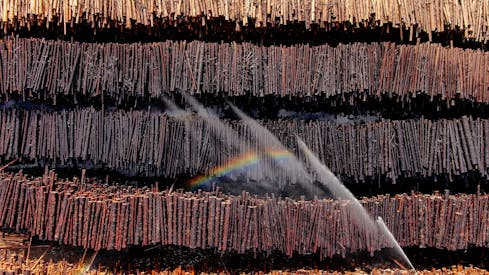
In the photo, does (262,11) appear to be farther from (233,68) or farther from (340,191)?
(340,191)

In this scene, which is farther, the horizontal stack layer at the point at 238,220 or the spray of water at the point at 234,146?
the spray of water at the point at 234,146

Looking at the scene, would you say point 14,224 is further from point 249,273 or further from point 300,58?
point 300,58

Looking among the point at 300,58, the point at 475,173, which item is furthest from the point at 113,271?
the point at 475,173

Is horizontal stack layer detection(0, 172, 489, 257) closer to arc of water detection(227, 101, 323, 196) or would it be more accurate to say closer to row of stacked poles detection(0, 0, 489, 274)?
row of stacked poles detection(0, 0, 489, 274)

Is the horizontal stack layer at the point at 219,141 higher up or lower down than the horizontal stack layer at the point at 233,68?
lower down

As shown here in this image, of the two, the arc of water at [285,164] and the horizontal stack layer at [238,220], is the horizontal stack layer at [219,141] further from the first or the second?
the horizontal stack layer at [238,220]

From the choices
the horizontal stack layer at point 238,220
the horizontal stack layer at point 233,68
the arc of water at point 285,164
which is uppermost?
the horizontal stack layer at point 233,68

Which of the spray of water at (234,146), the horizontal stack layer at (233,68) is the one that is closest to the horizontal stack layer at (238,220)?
the spray of water at (234,146)
